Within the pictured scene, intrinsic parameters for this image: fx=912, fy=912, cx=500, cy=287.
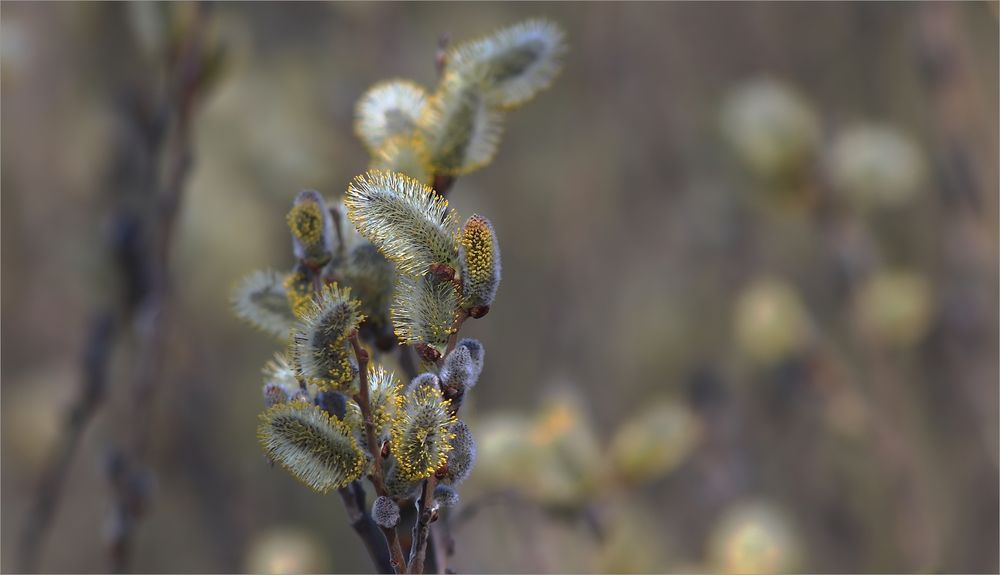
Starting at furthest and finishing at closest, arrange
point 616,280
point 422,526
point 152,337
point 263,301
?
point 616,280 → point 152,337 → point 263,301 → point 422,526

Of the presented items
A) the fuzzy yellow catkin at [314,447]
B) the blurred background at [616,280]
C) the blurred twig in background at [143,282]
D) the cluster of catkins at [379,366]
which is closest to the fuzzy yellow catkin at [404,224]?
the cluster of catkins at [379,366]

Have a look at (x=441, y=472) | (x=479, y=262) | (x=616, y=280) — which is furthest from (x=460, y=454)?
(x=616, y=280)

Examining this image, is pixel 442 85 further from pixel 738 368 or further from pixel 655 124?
pixel 655 124

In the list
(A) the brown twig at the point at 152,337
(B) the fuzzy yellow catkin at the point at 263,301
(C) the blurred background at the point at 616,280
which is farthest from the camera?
(C) the blurred background at the point at 616,280

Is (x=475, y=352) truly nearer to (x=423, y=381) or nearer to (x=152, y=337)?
(x=423, y=381)

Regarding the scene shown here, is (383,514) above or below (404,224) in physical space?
below

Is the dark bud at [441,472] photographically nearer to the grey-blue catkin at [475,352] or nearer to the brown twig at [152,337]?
the grey-blue catkin at [475,352]

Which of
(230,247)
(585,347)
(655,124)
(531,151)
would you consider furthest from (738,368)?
(230,247)
